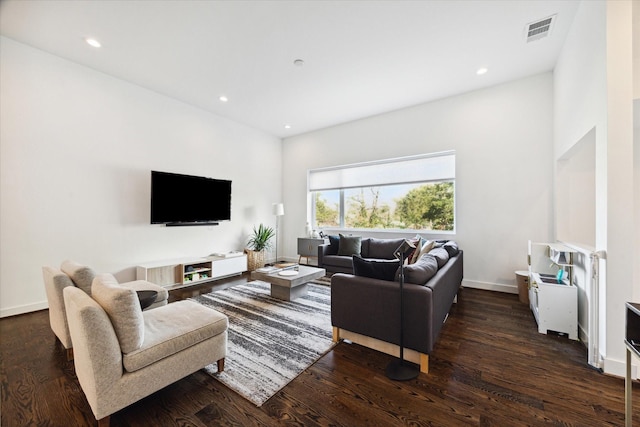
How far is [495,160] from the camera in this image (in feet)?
13.5

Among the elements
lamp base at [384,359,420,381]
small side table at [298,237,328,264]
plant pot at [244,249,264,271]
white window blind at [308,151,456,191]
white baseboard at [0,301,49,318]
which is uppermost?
white window blind at [308,151,456,191]

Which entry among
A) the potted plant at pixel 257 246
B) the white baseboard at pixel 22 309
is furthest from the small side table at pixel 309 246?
the white baseboard at pixel 22 309

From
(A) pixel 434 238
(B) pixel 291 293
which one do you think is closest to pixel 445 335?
(B) pixel 291 293

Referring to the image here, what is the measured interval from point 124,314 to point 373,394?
5.59 ft

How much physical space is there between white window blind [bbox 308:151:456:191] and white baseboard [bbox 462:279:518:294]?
1.87m

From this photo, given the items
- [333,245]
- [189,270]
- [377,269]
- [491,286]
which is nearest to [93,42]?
[189,270]

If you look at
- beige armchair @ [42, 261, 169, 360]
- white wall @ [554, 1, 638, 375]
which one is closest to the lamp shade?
beige armchair @ [42, 261, 169, 360]

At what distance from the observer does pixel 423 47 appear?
3.12m

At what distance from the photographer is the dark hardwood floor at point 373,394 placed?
1.54 metres

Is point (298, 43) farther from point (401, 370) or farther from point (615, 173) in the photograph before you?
point (401, 370)

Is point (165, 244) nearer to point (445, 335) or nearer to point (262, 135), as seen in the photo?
point (262, 135)

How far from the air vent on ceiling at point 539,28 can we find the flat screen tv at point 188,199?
518 centimetres

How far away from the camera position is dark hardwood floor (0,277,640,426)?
154 cm

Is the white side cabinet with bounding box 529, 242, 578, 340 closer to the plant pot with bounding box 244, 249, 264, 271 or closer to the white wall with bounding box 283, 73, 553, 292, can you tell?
the white wall with bounding box 283, 73, 553, 292
